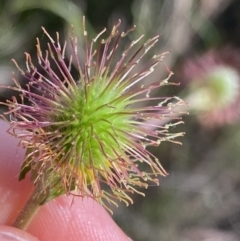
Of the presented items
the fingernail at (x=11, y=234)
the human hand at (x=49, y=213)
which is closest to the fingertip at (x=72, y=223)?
the human hand at (x=49, y=213)

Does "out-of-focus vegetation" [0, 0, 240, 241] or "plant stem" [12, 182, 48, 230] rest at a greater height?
"out-of-focus vegetation" [0, 0, 240, 241]

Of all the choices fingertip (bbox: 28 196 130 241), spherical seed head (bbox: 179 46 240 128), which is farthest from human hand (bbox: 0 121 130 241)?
spherical seed head (bbox: 179 46 240 128)

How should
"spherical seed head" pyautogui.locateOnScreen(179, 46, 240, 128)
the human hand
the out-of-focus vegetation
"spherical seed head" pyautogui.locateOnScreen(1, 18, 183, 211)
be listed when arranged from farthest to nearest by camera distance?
the out-of-focus vegetation < "spherical seed head" pyautogui.locateOnScreen(179, 46, 240, 128) < the human hand < "spherical seed head" pyautogui.locateOnScreen(1, 18, 183, 211)

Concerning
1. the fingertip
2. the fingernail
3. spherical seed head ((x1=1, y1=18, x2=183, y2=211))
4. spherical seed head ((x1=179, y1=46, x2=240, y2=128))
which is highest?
spherical seed head ((x1=179, y1=46, x2=240, y2=128))

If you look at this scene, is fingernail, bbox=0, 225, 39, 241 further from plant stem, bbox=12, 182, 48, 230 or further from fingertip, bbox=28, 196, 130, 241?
fingertip, bbox=28, 196, 130, 241

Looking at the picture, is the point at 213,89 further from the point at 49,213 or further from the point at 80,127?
the point at 80,127

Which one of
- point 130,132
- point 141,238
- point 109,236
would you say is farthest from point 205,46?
point 130,132
